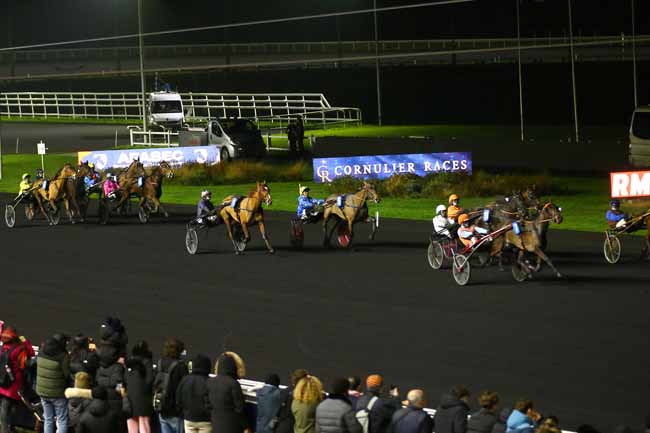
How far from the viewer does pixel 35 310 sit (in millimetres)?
19781

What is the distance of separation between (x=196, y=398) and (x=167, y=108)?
4701 centimetres

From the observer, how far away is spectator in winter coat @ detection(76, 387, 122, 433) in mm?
10586

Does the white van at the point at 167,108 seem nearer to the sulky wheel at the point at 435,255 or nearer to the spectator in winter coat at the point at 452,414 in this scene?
the sulky wheel at the point at 435,255

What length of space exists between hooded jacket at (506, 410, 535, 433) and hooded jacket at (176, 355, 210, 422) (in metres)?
2.78

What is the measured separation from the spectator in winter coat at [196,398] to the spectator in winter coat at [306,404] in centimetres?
89

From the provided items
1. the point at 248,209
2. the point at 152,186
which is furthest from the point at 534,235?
the point at 152,186

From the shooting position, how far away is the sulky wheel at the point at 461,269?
2044 centimetres

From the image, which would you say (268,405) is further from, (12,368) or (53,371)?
(12,368)

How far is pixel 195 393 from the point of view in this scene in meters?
11.1

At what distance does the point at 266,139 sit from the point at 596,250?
27280mm

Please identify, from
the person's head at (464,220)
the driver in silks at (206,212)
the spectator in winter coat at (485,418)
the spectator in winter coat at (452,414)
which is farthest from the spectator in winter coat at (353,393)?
the driver in silks at (206,212)

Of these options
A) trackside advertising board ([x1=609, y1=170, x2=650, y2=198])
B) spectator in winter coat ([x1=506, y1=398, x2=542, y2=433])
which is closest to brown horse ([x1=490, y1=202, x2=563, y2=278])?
trackside advertising board ([x1=609, y1=170, x2=650, y2=198])

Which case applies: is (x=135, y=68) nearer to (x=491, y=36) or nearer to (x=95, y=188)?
(x=491, y=36)

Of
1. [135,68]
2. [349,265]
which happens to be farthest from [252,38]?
[349,265]
